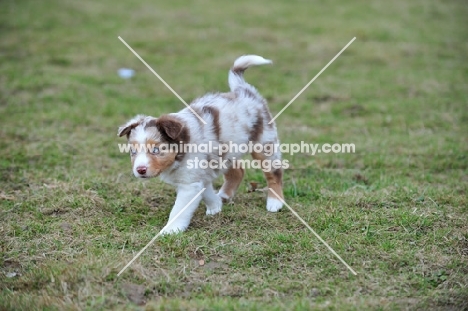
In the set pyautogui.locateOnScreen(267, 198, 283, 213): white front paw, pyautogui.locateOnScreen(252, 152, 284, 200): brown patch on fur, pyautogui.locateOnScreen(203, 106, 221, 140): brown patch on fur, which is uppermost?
pyautogui.locateOnScreen(203, 106, 221, 140): brown patch on fur

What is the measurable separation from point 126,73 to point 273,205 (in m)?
6.39

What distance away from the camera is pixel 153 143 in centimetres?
550

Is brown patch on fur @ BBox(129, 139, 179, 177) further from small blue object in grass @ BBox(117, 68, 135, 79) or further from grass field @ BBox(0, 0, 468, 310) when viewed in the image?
small blue object in grass @ BBox(117, 68, 135, 79)

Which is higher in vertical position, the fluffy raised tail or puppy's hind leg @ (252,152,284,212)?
the fluffy raised tail

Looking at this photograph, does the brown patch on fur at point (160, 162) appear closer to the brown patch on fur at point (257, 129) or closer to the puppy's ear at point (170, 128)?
the puppy's ear at point (170, 128)

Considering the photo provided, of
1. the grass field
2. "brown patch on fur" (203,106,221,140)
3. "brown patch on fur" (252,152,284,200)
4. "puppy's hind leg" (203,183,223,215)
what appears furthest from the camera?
"brown patch on fur" (252,152,284,200)

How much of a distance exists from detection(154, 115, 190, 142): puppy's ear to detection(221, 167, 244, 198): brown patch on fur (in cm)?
124

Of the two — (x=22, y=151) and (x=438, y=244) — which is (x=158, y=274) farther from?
(x=22, y=151)

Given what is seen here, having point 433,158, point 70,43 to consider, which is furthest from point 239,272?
point 70,43

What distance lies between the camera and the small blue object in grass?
11745mm

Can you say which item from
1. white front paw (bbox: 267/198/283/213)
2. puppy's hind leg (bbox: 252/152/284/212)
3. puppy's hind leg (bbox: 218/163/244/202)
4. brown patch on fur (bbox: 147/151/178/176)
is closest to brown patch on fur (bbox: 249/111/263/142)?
puppy's hind leg (bbox: 252/152/284/212)

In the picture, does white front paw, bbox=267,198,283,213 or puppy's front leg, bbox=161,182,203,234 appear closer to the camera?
puppy's front leg, bbox=161,182,203,234

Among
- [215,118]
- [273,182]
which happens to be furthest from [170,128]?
[273,182]

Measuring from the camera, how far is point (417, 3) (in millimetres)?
18016
